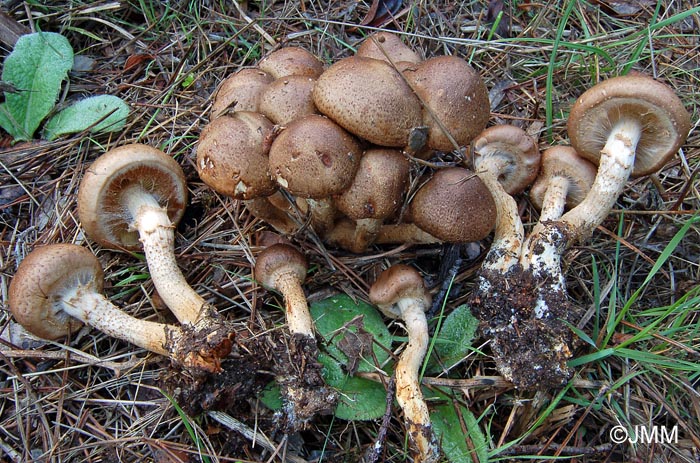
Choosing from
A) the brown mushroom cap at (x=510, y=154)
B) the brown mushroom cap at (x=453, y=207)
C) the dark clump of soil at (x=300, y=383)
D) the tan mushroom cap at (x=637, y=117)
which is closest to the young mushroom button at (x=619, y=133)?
Result: the tan mushroom cap at (x=637, y=117)

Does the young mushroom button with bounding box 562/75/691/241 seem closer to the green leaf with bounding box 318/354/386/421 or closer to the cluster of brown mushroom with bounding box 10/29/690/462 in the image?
the cluster of brown mushroom with bounding box 10/29/690/462

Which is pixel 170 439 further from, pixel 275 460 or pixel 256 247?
pixel 256 247

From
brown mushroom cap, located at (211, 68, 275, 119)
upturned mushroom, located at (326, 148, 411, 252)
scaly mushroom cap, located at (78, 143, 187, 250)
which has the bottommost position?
scaly mushroom cap, located at (78, 143, 187, 250)

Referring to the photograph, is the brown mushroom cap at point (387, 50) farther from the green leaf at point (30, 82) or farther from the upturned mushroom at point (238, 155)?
the green leaf at point (30, 82)

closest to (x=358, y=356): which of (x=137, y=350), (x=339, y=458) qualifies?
(x=339, y=458)

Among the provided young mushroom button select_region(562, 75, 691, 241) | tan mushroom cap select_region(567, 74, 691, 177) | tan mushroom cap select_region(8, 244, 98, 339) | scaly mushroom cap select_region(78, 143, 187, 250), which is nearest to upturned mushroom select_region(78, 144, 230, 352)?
scaly mushroom cap select_region(78, 143, 187, 250)

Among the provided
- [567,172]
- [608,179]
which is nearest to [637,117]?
[608,179]
